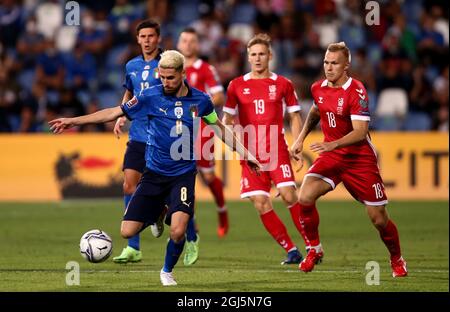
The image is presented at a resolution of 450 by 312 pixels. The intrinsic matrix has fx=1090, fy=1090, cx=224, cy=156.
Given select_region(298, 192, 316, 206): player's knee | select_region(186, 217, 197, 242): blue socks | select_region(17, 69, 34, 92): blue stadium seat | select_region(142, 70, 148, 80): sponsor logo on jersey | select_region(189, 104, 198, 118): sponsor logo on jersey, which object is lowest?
select_region(186, 217, 197, 242): blue socks

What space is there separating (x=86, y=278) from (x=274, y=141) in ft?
8.76

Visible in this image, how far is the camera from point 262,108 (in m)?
11.7

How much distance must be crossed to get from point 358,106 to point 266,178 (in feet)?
5.77

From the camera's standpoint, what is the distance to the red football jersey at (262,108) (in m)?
11.7

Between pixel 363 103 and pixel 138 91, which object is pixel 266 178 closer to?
pixel 138 91

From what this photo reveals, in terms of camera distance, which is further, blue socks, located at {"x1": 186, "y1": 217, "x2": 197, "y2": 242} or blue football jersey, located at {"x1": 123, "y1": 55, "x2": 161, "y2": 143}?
blue socks, located at {"x1": 186, "y1": 217, "x2": 197, "y2": 242}

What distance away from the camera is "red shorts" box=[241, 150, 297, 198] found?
11.6 meters

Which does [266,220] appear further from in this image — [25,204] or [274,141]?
[25,204]

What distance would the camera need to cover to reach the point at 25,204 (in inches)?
741

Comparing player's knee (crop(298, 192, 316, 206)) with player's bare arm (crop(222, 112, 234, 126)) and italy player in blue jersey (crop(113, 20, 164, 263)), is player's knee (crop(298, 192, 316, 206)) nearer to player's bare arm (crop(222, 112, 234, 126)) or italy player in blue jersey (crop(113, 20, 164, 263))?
player's bare arm (crop(222, 112, 234, 126))
